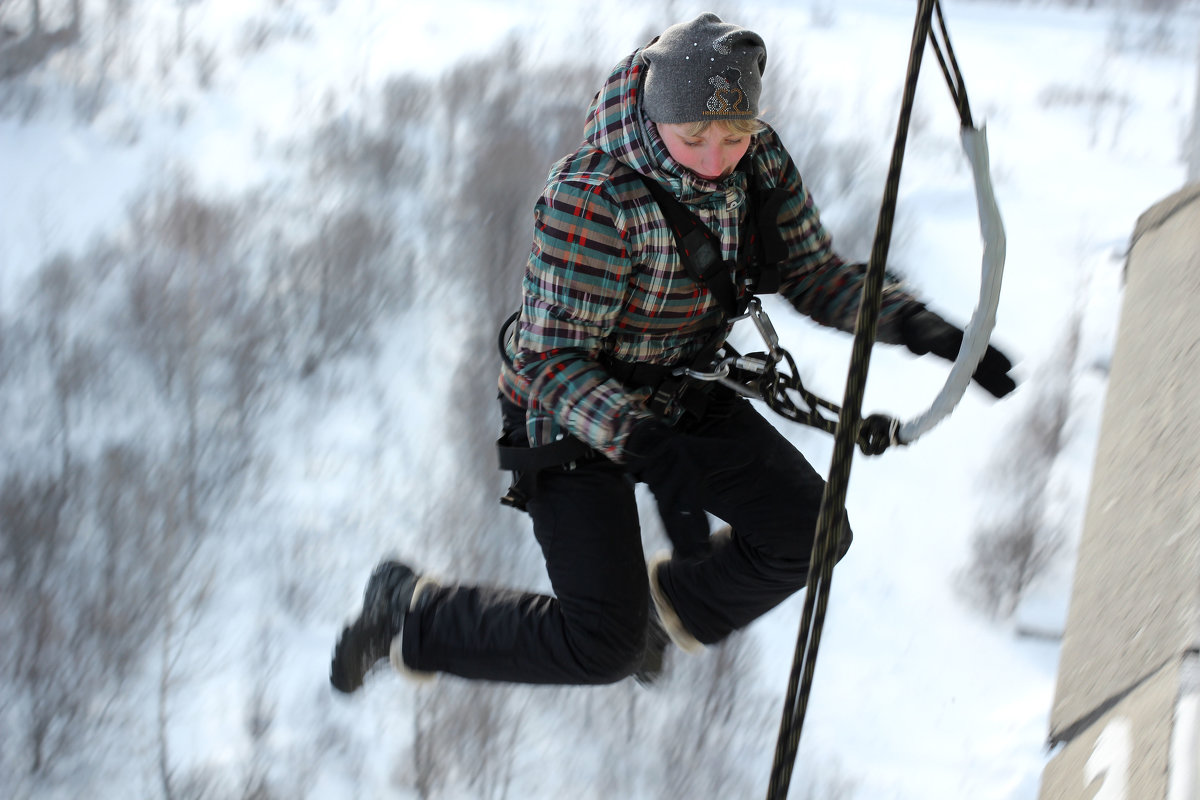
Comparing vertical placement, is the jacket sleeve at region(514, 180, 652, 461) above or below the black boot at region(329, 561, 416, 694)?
above

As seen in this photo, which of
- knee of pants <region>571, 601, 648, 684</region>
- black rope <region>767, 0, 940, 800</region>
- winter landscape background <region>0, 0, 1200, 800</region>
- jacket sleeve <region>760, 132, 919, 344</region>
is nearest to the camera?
black rope <region>767, 0, 940, 800</region>

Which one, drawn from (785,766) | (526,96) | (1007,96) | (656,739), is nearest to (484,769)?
(656,739)

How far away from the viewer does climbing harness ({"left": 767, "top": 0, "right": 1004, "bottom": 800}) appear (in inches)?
56.0

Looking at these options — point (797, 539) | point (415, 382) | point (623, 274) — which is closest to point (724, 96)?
point (623, 274)

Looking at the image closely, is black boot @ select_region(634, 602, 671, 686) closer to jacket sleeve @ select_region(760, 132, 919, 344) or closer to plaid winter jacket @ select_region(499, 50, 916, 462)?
plaid winter jacket @ select_region(499, 50, 916, 462)

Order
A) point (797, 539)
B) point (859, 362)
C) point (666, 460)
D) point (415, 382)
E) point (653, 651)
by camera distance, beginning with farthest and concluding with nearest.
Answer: point (415, 382) → point (653, 651) → point (797, 539) → point (666, 460) → point (859, 362)

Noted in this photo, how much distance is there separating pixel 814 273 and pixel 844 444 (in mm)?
939

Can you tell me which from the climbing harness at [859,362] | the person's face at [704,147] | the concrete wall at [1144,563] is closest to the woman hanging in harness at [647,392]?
the person's face at [704,147]

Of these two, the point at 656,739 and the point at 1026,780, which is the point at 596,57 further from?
the point at 1026,780

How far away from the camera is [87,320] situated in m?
14.8

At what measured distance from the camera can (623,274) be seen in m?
2.10

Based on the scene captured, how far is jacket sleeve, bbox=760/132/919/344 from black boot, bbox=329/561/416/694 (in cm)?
104

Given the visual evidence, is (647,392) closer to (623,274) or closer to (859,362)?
(623,274)

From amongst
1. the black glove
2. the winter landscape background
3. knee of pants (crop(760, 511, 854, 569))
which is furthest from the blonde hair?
the winter landscape background
